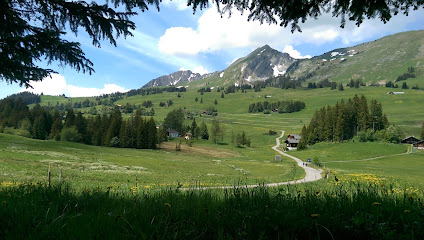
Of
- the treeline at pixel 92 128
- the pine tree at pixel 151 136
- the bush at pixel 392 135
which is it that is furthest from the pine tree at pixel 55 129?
the bush at pixel 392 135

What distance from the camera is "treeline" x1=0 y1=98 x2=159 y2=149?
10169 centimetres

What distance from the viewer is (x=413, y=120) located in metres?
151

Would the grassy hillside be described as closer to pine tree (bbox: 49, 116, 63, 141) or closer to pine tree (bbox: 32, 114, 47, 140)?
pine tree (bbox: 49, 116, 63, 141)

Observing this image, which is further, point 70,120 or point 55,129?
point 70,120

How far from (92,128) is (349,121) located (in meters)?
120

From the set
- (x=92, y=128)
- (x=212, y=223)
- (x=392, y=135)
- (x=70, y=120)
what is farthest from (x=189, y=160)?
(x=392, y=135)

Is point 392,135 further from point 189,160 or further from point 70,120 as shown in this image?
point 70,120

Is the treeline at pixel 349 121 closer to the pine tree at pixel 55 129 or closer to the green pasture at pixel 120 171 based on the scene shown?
the green pasture at pixel 120 171

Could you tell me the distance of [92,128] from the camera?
110m

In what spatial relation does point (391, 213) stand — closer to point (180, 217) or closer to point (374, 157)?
point (180, 217)

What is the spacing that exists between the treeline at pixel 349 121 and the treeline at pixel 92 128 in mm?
72210

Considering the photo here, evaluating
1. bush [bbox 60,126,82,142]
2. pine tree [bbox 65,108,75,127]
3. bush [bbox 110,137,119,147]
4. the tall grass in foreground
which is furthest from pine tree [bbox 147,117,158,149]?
the tall grass in foreground

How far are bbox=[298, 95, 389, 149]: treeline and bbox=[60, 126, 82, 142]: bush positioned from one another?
327ft

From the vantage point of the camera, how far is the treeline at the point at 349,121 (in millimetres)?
110250
